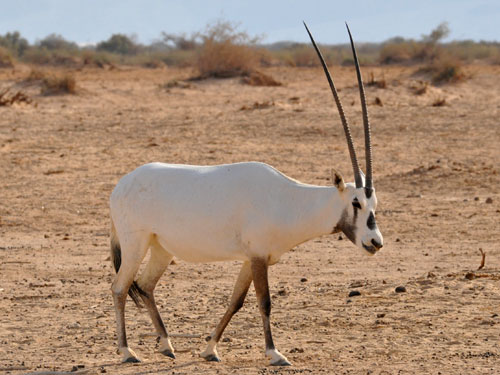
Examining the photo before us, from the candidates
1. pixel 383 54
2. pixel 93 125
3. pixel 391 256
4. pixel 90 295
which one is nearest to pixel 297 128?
pixel 93 125

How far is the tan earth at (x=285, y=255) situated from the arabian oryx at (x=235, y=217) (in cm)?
55

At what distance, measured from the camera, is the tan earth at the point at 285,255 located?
21.8ft

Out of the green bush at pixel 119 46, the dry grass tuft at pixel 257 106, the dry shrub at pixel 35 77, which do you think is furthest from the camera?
the green bush at pixel 119 46

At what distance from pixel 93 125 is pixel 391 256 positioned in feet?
30.8

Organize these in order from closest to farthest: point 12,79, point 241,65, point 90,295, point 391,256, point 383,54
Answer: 1. point 90,295
2. point 391,256
3. point 12,79
4. point 241,65
5. point 383,54

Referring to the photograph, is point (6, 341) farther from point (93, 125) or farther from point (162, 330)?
point (93, 125)

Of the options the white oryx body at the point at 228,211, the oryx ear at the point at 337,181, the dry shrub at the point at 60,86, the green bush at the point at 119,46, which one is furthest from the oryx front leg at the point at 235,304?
the green bush at the point at 119,46

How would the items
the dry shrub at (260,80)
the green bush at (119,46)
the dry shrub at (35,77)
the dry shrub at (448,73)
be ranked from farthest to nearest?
the green bush at (119,46)
the dry shrub at (448,73)
the dry shrub at (260,80)
the dry shrub at (35,77)

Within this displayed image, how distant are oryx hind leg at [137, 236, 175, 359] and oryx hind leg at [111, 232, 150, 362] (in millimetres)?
141

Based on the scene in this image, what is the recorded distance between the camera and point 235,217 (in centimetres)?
614

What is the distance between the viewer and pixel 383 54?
131 feet

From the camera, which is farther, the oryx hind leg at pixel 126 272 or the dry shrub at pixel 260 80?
the dry shrub at pixel 260 80

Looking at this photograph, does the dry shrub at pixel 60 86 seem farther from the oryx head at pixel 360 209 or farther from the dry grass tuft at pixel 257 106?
the oryx head at pixel 360 209

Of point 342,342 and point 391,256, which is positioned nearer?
point 342,342
